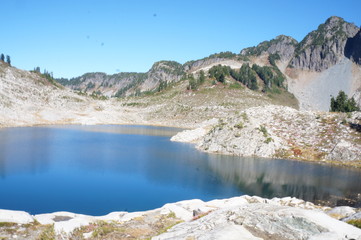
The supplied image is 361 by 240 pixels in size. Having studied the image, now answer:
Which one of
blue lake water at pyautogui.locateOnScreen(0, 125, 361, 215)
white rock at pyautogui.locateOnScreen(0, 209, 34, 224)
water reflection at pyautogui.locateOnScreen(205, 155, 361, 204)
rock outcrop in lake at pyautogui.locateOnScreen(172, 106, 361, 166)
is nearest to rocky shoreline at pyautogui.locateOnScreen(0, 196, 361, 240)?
white rock at pyautogui.locateOnScreen(0, 209, 34, 224)

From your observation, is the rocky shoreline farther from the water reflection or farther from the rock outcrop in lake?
the rock outcrop in lake

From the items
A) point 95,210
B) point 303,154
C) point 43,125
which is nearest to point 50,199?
point 95,210

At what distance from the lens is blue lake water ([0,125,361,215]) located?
3556 cm

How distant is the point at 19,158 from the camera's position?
185 feet

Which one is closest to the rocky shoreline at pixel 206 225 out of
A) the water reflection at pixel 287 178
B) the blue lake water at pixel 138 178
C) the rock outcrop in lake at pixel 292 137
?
the blue lake water at pixel 138 178

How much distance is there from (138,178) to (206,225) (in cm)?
3113

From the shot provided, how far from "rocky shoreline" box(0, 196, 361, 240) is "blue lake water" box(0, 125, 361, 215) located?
9.89 m

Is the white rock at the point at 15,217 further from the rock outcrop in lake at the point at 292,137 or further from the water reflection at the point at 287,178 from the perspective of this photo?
the rock outcrop in lake at the point at 292,137

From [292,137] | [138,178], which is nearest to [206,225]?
[138,178]

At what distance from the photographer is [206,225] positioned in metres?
17.3

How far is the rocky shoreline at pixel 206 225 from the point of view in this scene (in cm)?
1512

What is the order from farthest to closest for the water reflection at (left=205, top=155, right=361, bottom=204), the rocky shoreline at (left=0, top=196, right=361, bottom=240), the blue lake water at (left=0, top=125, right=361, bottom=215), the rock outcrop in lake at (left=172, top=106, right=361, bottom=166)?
the rock outcrop in lake at (left=172, top=106, right=361, bottom=166), the water reflection at (left=205, top=155, right=361, bottom=204), the blue lake water at (left=0, top=125, right=361, bottom=215), the rocky shoreline at (left=0, top=196, right=361, bottom=240)

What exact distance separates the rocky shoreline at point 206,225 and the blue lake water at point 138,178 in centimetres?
989

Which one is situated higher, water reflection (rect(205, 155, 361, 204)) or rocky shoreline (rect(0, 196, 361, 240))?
rocky shoreline (rect(0, 196, 361, 240))
